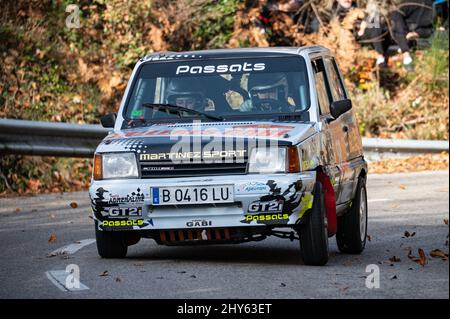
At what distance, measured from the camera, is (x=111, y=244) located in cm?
1009

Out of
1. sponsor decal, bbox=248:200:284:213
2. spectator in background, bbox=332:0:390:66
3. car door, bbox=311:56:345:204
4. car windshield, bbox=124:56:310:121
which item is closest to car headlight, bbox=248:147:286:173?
sponsor decal, bbox=248:200:284:213

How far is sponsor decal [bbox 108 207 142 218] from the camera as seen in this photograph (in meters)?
9.52

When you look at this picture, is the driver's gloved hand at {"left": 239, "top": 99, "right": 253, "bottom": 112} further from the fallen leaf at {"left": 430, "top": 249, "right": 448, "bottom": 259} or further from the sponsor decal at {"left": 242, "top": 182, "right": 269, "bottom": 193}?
the fallen leaf at {"left": 430, "top": 249, "right": 448, "bottom": 259}

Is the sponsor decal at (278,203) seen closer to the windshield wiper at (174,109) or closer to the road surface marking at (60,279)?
the windshield wiper at (174,109)

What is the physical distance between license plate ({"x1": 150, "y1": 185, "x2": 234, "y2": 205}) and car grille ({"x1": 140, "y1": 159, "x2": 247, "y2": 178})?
0.44 feet

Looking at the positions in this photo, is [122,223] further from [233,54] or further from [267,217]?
[233,54]

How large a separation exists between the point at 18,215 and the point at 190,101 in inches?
178

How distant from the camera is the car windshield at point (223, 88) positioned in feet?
34.6

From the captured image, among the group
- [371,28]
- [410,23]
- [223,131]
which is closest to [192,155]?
[223,131]

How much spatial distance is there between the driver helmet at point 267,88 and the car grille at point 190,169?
1.21m

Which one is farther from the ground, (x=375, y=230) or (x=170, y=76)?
(x=170, y=76)

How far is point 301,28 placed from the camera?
25.7 m
